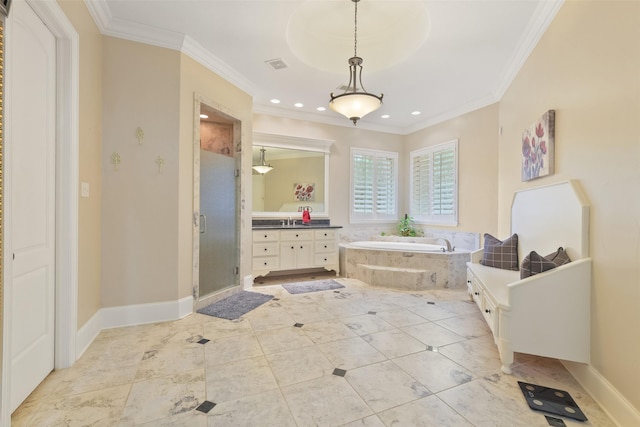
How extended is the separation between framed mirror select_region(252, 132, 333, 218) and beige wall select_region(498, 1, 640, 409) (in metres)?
3.60

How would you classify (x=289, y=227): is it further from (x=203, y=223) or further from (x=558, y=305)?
(x=558, y=305)

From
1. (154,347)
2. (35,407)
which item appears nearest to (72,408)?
(35,407)

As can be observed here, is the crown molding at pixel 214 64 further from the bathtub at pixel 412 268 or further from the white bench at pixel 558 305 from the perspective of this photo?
the white bench at pixel 558 305

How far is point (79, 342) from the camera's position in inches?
89.2

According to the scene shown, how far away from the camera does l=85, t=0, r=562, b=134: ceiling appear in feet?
8.38

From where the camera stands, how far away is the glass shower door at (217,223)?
353cm

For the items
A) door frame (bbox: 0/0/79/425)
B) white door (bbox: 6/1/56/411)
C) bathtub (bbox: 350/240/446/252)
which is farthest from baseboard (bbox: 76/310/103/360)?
bathtub (bbox: 350/240/446/252)

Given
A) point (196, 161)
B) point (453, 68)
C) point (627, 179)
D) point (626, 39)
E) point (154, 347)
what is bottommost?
point (154, 347)

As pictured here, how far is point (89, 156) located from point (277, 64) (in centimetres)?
223

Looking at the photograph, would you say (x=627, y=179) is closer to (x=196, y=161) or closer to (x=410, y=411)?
(x=410, y=411)

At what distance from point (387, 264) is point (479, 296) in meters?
1.88

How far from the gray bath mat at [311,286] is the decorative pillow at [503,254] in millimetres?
A: 2069

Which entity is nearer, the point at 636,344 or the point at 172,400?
the point at 636,344

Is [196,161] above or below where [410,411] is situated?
above
